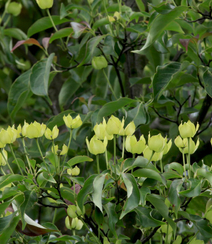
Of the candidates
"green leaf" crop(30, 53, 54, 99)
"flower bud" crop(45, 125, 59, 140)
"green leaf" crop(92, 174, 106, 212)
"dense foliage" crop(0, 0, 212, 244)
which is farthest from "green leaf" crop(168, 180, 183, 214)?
"green leaf" crop(30, 53, 54, 99)

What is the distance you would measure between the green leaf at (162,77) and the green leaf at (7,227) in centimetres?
39

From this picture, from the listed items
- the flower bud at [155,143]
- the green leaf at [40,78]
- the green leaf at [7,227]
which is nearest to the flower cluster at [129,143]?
the flower bud at [155,143]

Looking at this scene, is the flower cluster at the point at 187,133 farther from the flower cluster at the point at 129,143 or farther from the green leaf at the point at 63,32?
the green leaf at the point at 63,32

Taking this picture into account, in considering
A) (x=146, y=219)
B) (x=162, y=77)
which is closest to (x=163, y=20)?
(x=162, y=77)

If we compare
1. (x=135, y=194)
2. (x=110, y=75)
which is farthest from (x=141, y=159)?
(x=110, y=75)

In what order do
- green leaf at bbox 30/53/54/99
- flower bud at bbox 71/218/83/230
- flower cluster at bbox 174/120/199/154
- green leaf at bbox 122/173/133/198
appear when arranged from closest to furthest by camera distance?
1. green leaf at bbox 122/173/133/198
2. flower cluster at bbox 174/120/199/154
3. flower bud at bbox 71/218/83/230
4. green leaf at bbox 30/53/54/99

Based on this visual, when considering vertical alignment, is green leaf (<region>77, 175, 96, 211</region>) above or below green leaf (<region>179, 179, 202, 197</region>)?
above

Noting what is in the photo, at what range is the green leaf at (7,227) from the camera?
570 millimetres

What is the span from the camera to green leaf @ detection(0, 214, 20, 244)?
570 millimetres

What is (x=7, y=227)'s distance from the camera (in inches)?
22.6

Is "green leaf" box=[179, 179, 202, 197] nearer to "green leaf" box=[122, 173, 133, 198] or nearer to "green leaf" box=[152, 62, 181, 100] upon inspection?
"green leaf" box=[122, 173, 133, 198]

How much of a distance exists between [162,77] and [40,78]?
31cm

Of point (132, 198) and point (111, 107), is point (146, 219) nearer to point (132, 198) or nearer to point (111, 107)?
point (132, 198)

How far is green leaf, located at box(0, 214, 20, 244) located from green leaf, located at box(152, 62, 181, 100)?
1.27ft
